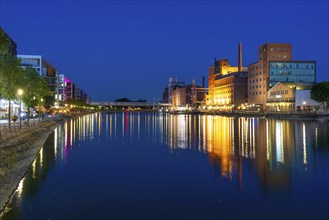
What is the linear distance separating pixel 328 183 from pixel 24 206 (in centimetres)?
1876

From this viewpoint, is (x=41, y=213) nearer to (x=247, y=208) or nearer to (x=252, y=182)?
(x=247, y=208)

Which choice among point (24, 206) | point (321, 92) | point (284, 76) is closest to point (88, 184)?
point (24, 206)

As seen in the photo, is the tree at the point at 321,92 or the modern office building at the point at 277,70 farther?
the modern office building at the point at 277,70

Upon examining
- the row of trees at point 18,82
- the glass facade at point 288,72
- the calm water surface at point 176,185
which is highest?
the glass facade at point 288,72

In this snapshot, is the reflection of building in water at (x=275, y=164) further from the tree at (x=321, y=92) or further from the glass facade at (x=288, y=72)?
the glass facade at (x=288, y=72)

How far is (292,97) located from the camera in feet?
463

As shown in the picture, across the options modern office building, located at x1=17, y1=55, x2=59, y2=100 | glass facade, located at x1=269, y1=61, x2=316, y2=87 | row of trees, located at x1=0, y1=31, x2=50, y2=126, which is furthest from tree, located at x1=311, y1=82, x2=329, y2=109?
modern office building, located at x1=17, y1=55, x2=59, y2=100

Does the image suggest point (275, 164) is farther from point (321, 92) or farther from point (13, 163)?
point (321, 92)

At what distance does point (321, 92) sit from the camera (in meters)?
119

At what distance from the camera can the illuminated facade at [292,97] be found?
5408 inches

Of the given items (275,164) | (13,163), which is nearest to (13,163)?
(13,163)

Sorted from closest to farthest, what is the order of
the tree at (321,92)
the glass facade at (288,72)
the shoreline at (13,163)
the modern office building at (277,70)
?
the shoreline at (13,163), the tree at (321,92), the glass facade at (288,72), the modern office building at (277,70)

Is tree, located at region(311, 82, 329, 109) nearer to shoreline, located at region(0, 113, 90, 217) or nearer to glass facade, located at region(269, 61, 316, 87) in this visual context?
glass facade, located at region(269, 61, 316, 87)

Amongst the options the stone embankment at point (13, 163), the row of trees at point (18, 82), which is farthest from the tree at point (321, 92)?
the stone embankment at point (13, 163)
